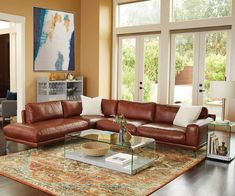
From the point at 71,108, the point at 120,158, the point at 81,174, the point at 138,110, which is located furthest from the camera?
the point at 71,108

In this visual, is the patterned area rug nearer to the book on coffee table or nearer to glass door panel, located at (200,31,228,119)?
the book on coffee table

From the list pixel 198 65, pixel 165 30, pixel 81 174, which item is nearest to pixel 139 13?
pixel 165 30

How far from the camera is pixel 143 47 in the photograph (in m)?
8.41

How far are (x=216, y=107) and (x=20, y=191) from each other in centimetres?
531

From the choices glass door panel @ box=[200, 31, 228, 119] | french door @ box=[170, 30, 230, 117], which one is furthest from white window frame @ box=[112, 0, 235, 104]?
glass door panel @ box=[200, 31, 228, 119]

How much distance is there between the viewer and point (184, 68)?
7680 mm

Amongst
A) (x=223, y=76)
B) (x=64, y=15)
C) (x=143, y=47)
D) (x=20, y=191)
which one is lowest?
(x=20, y=191)

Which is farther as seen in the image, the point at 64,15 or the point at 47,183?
the point at 64,15

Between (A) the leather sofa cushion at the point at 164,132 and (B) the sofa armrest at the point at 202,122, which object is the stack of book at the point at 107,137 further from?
(B) the sofa armrest at the point at 202,122

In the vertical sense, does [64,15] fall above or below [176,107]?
above

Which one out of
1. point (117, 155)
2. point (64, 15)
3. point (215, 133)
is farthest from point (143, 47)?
point (117, 155)

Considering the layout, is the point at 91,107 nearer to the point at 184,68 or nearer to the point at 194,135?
the point at 194,135

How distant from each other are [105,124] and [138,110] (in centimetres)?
78

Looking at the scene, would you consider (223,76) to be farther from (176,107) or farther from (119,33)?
(119,33)
